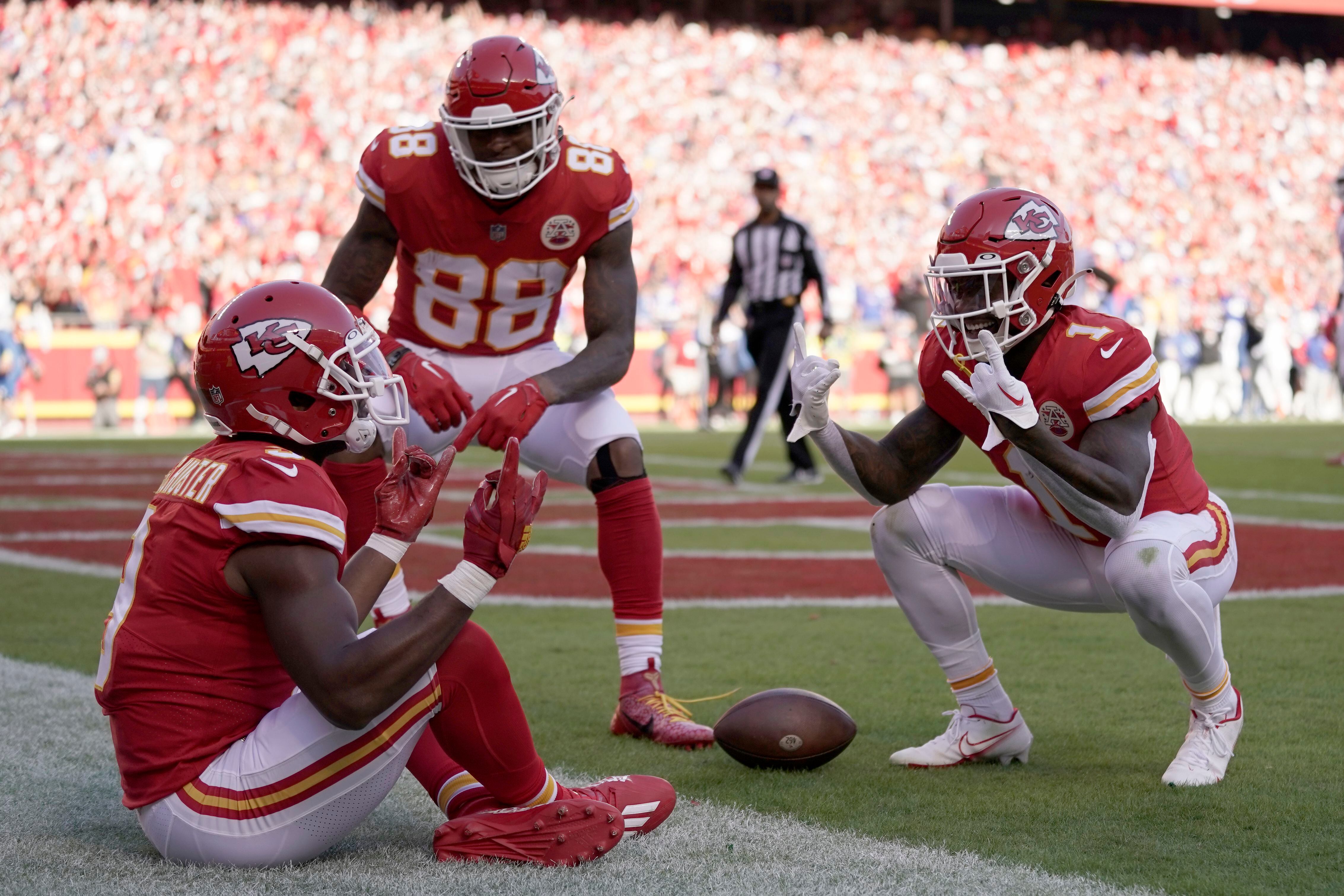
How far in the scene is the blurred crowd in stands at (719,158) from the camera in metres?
19.4

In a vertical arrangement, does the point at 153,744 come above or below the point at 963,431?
below

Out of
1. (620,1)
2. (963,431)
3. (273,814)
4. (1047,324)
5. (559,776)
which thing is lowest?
(559,776)

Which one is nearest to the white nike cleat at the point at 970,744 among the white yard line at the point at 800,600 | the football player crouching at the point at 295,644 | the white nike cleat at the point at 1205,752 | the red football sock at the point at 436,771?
the white nike cleat at the point at 1205,752

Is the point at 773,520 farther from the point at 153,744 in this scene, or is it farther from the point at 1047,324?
the point at 153,744

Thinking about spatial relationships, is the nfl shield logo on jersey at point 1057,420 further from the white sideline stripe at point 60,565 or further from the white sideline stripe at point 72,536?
the white sideline stripe at point 72,536

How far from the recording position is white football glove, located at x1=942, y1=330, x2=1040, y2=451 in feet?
9.82

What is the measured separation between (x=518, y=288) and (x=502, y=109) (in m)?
0.62

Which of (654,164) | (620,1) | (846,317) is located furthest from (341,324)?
(620,1)

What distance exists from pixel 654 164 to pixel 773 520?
1513 centimetres

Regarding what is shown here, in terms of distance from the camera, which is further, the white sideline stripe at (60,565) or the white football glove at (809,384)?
the white sideline stripe at (60,565)

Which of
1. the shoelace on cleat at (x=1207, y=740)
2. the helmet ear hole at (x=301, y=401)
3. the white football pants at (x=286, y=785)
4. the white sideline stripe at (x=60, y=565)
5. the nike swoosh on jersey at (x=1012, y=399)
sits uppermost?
the helmet ear hole at (x=301, y=401)

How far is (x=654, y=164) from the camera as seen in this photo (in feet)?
75.2

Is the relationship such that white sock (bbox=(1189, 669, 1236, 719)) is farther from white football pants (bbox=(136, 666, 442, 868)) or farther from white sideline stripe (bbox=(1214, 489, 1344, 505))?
white sideline stripe (bbox=(1214, 489, 1344, 505))

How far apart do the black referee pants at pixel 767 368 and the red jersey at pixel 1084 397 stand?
689cm
